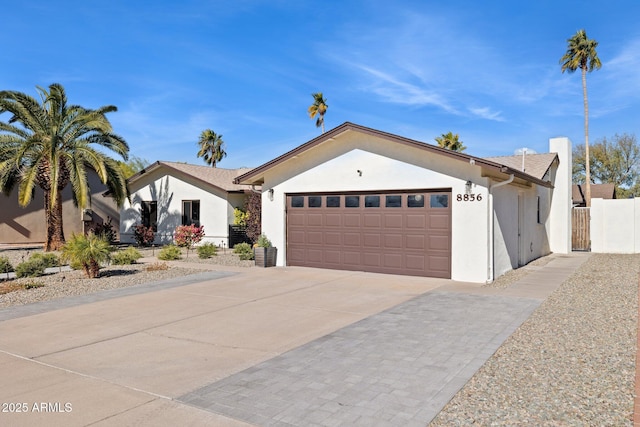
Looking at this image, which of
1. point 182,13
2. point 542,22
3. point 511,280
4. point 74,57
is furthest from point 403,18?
point 74,57

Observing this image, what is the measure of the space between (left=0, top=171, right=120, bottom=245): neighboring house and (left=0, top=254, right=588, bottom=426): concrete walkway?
18.4 m

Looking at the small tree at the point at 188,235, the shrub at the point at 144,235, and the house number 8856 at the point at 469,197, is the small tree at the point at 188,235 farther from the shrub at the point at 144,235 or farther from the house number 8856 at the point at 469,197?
the house number 8856 at the point at 469,197

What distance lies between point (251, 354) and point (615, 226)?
20.2m

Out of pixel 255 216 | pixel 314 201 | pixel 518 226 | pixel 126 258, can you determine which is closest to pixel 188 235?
pixel 255 216

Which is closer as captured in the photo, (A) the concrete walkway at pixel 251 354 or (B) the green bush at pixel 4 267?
(A) the concrete walkway at pixel 251 354

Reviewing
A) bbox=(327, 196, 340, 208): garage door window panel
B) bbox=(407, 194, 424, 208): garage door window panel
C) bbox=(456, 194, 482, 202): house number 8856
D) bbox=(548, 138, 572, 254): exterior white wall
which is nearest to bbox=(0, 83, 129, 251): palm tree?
bbox=(327, 196, 340, 208): garage door window panel

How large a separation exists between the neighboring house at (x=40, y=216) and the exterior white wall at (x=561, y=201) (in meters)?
23.8

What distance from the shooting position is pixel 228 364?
5.60 m

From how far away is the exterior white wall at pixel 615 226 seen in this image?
19828 millimetres

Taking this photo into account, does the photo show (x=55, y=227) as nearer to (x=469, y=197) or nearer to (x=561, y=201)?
(x=469, y=197)

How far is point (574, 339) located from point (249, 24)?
49.7 feet

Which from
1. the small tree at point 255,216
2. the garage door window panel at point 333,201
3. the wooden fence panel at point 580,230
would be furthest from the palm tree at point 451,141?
the garage door window panel at point 333,201

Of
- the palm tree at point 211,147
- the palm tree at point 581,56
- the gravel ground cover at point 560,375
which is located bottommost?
the gravel ground cover at point 560,375

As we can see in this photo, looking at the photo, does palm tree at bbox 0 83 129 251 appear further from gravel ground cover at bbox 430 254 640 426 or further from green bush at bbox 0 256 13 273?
gravel ground cover at bbox 430 254 640 426
